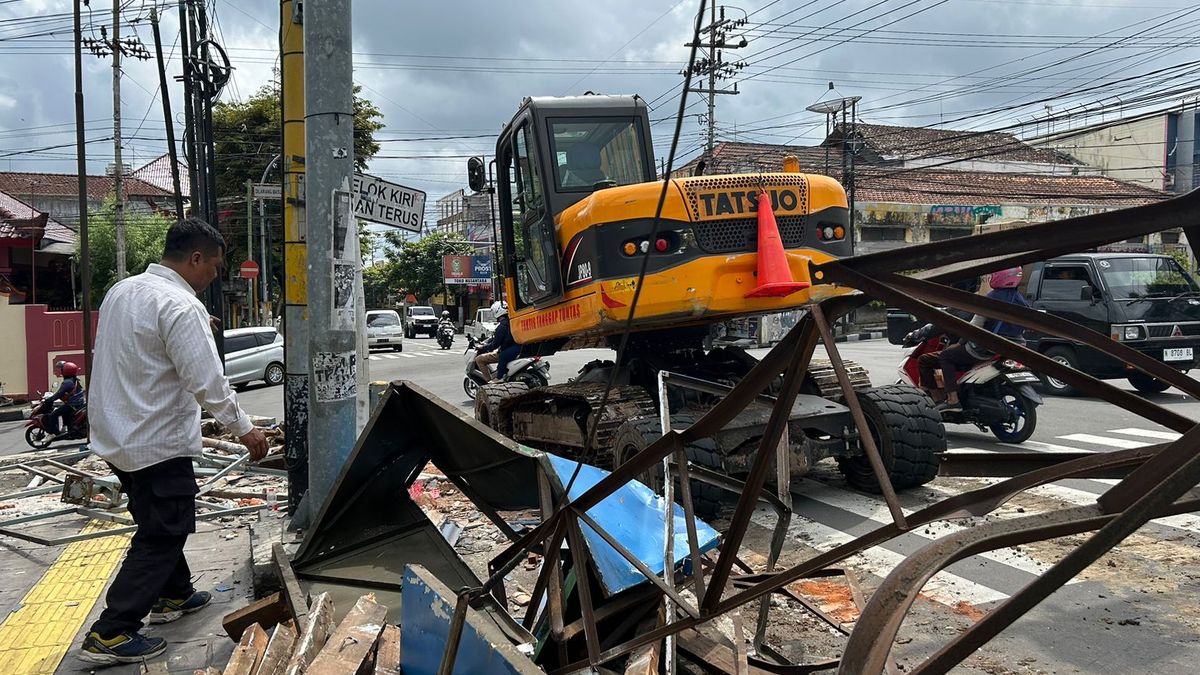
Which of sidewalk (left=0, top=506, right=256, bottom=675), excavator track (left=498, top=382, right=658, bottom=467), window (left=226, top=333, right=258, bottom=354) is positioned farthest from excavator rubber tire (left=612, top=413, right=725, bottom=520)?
window (left=226, top=333, right=258, bottom=354)

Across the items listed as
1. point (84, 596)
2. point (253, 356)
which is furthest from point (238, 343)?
point (84, 596)

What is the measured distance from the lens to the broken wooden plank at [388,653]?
3005 mm

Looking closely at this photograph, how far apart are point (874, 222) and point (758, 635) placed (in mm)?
35567

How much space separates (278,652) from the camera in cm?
307

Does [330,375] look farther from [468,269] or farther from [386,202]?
[468,269]

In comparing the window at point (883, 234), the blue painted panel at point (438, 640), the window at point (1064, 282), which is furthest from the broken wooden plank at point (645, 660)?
the window at point (883, 234)

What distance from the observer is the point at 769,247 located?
231 inches

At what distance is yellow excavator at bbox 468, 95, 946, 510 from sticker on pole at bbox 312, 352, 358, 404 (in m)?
1.59

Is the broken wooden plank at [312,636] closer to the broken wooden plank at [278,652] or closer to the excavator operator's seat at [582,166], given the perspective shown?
the broken wooden plank at [278,652]

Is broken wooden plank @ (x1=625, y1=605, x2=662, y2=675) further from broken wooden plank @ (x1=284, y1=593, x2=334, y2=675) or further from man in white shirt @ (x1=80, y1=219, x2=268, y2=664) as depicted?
man in white shirt @ (x1=80, y1=219, x2=268, y2=664)

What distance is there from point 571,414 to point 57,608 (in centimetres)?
399

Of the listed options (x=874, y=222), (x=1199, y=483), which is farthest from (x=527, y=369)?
(x=874, y=222)

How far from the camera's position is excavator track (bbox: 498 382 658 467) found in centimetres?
633

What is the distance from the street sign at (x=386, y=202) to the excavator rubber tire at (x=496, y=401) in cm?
313
